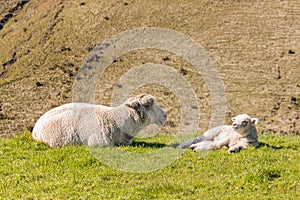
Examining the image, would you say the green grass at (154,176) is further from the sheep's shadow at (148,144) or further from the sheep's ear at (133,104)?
the sheep's ear at (133,104)

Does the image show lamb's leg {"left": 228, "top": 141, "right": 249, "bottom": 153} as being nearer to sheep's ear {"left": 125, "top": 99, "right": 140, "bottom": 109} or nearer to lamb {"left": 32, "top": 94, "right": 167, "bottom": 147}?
lamb {"left": 32, "top": 94, "right": 167, "bottom": 147}

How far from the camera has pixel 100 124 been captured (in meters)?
14.9

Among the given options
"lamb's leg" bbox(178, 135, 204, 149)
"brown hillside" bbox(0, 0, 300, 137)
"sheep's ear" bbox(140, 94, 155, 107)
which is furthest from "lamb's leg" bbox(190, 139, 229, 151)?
"brown hillside" bbox(0, 0, 300, 137)

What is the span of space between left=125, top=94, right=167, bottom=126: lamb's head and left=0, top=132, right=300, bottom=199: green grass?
0.98 m

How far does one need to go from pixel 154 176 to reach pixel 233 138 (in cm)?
419

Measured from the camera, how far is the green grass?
34.2 ft

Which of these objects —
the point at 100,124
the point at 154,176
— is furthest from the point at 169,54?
the point at 154,176

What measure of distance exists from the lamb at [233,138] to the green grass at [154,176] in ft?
1.38

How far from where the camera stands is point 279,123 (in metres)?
41.8

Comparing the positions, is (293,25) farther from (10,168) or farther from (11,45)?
(10,168)

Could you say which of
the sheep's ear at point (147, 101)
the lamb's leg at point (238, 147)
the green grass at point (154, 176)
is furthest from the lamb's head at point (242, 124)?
the sheep's ear at point (147, 101)

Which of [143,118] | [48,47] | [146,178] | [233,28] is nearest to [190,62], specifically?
[233,28]

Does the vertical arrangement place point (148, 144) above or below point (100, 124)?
below

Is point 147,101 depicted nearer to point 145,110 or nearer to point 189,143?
point 145,110
